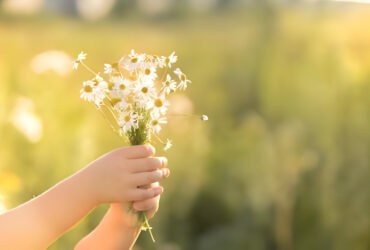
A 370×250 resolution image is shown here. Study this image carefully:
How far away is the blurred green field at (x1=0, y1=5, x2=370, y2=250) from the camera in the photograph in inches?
62.9

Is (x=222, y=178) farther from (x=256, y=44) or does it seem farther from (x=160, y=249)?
(x=256, y=44)

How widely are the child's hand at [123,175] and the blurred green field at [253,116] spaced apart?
2.91 ft

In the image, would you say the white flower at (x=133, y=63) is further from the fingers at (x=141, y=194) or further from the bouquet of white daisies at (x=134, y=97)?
the fingers at (x=141, y=194)

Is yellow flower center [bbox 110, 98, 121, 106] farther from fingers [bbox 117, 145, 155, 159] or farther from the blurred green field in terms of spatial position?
the blurred green field

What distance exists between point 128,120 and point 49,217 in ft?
0.52

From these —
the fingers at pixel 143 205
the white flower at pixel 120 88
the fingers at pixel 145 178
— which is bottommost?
the fingers at pixel 143 205

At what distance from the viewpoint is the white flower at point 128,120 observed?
63 centimetres

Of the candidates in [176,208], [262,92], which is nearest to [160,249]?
[176,208]

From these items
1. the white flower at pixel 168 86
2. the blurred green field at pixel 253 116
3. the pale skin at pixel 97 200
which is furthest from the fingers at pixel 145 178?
the blurred green field at pixel 253 116

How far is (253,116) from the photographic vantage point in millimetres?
1700

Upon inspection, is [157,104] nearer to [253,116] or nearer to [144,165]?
[144,165]

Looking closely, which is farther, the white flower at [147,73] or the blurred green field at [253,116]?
the blurred green field at [253,116]

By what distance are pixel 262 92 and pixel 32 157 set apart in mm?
745

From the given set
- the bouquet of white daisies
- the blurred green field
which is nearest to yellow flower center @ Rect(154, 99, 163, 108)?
the bouquet of white daisies
